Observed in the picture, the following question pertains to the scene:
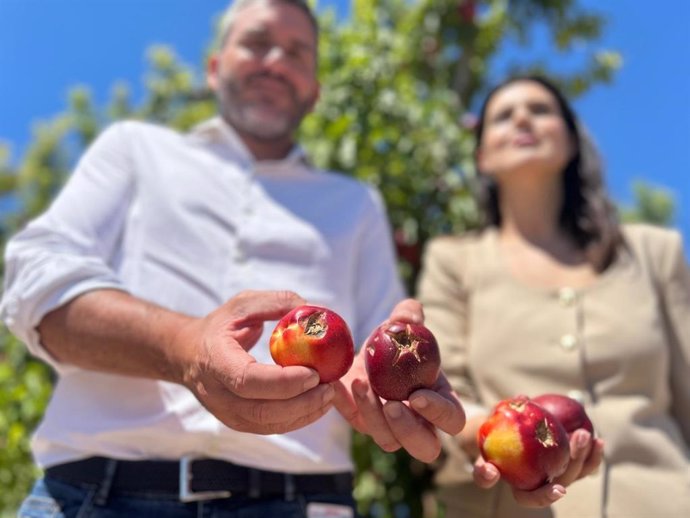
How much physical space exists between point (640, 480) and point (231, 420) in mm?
1273

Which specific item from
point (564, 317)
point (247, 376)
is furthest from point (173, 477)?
point (564, 317)

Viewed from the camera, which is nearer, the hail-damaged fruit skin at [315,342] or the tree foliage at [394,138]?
the hail-damaged fruit skin at [315,342]

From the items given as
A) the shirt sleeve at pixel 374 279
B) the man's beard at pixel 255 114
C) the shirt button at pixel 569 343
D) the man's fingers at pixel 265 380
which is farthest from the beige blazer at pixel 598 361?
the man's fingers at pixel 265 380

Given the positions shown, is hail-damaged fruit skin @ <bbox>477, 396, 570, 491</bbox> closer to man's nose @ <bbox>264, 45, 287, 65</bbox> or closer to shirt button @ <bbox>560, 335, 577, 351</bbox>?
shirt button @ <bbox>560, 335, 577, 351</bbox>

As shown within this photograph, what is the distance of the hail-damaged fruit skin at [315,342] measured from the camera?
138cm

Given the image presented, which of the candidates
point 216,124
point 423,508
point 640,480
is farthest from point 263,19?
point 423,508

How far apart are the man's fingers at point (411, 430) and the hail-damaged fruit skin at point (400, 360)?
3 centimetres

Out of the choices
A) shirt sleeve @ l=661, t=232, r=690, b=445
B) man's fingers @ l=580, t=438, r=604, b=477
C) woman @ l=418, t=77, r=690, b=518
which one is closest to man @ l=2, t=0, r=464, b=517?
woman @ l=418, t=77, r=690, b=518

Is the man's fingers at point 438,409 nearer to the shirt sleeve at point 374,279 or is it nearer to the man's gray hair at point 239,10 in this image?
the shirt sleeve at point 374,279

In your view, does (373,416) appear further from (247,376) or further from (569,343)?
(569,343)

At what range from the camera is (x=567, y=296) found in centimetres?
238

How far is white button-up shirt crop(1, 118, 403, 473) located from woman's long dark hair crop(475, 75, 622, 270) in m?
0.72

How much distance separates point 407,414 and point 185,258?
0.95 m

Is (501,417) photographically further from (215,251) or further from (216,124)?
(216,124)
